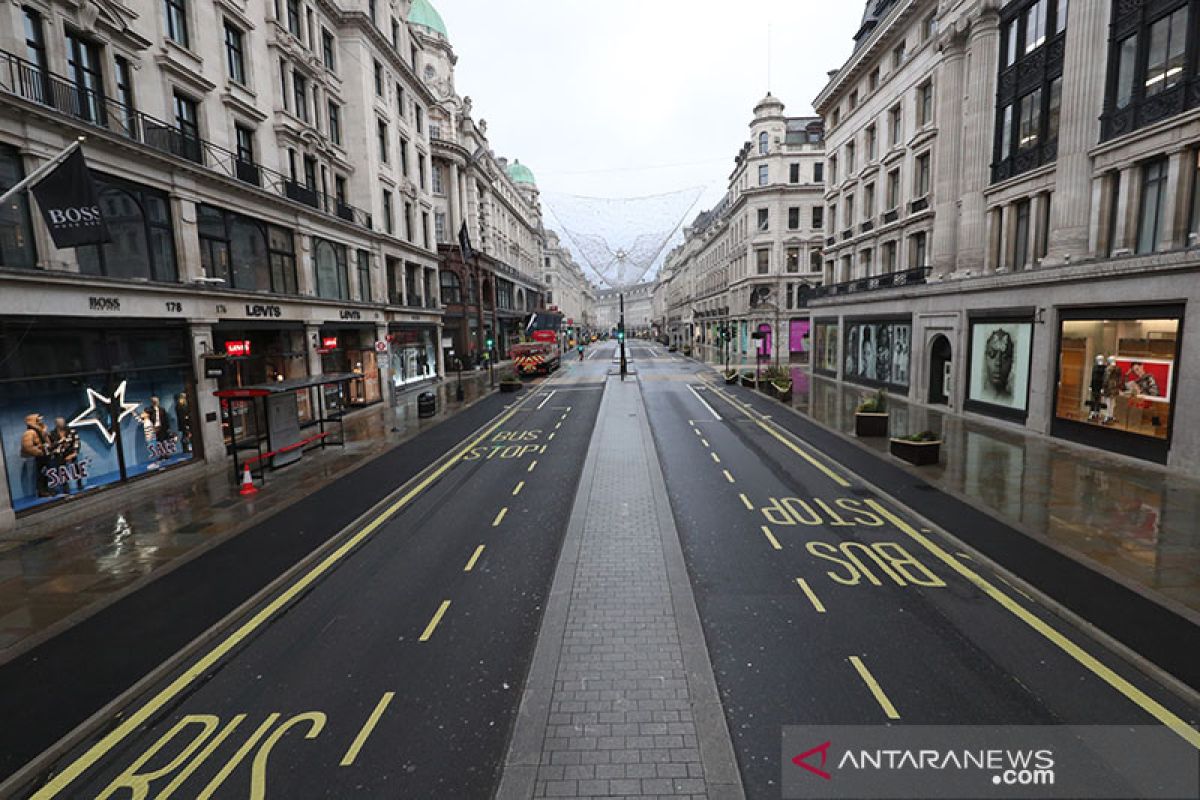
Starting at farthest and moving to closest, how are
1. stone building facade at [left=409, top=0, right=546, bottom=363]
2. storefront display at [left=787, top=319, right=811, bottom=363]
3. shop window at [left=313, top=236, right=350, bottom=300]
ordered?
storefront display at [left=787, top=319, right=811, bottom=363] → stone building facade at [left=409, top=0, right=546, bottom=363] → shop window at [left=313, top=236, right=350, bottom=300]

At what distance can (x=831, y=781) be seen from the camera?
5.00m

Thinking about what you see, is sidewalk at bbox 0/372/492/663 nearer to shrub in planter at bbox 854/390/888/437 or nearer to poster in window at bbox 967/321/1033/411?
shrub in planter at bbox 854/390/888/437

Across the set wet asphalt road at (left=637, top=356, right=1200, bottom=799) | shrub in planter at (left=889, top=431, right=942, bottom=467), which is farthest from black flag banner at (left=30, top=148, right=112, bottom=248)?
shrub in planter at (left=889, top=431, right=942, bottom=467)

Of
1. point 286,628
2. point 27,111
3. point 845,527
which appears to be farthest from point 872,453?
point 27,111

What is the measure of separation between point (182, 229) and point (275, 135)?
8030mm

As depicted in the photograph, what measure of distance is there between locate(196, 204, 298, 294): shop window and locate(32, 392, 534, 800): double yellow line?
40.9ft

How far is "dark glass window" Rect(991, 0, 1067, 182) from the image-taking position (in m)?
19.1

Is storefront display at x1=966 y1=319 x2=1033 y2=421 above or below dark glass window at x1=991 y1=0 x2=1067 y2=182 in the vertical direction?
below

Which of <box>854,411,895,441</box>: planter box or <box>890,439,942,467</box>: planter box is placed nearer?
<box>890,439,942,467</box>: planter box

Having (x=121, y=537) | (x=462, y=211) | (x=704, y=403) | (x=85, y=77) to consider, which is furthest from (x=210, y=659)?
(x=462, y=211)

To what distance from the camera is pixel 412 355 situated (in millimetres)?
38250

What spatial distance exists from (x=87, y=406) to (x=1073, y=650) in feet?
68.1

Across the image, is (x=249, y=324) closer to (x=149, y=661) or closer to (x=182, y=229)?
(x=182, y=229)

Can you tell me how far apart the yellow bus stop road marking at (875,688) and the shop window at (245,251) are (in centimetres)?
2161
